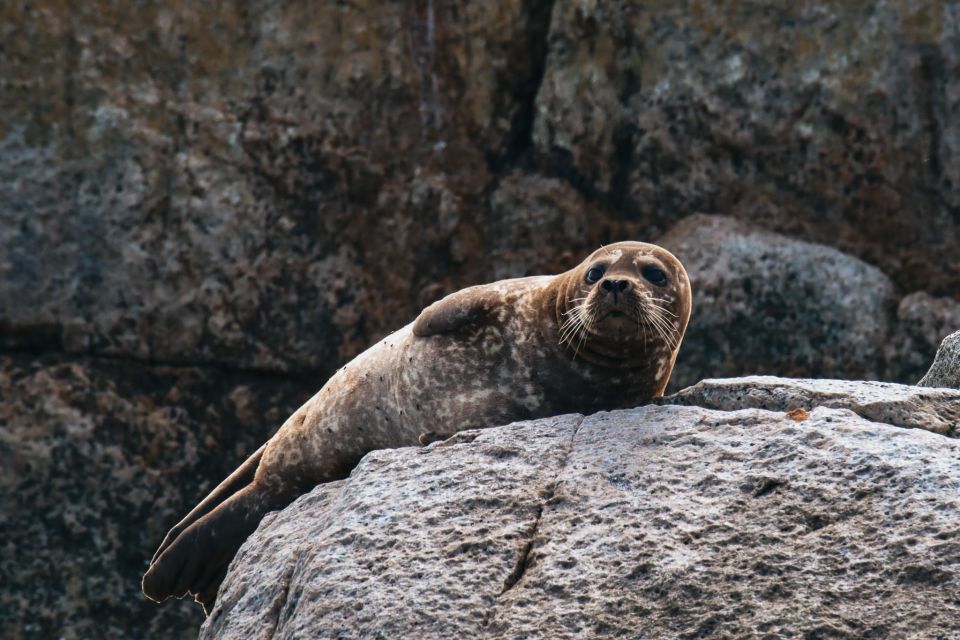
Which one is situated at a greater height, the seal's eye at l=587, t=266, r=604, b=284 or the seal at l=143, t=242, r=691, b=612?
the seal's eye at l=587, t=266, r=604, b=284

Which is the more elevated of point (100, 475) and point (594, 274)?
point (594, 274)

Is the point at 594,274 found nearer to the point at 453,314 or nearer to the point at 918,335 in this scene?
the point at 453,314

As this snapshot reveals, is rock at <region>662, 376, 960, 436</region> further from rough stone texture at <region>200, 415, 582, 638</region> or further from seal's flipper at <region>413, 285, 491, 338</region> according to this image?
seal's flipper at <region>413, 285, 491, 338</region>

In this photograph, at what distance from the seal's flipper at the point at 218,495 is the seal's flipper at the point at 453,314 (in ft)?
3.41

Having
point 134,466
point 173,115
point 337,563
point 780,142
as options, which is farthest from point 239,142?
point 337,563

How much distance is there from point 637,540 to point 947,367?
2.25m

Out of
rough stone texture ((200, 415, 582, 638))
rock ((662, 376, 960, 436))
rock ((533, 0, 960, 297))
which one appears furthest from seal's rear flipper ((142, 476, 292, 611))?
rock ((533, 0, 960, 297))

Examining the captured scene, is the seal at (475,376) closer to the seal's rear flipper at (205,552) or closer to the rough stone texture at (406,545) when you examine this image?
the seal's rear flipper at (205,552)

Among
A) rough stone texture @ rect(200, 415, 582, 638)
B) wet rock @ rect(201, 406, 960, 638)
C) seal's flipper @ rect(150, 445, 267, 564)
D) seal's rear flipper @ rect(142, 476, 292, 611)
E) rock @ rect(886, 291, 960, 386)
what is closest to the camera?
wet rock @ rect(201, 406, 960, 638)

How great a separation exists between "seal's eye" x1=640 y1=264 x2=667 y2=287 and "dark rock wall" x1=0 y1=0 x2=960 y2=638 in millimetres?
2805

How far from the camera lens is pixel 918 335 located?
8.80m

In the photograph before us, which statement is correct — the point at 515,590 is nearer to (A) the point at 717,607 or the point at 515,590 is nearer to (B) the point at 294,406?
(A) the point at 717,607

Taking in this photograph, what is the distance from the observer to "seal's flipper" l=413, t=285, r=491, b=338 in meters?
6.09

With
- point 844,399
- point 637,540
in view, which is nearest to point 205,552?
point 637,540
